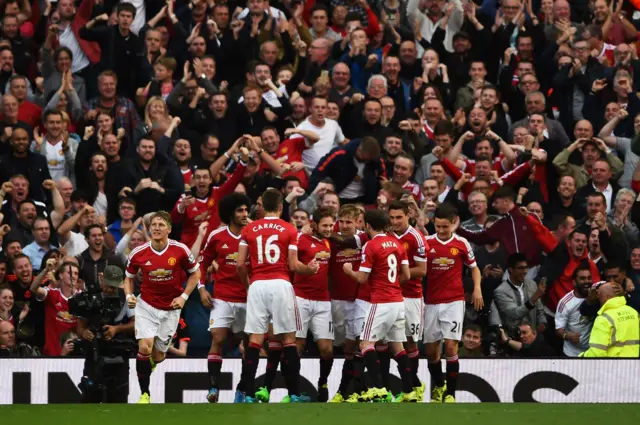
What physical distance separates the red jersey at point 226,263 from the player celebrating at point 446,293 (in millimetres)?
2119

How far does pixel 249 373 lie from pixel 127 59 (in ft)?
25.1

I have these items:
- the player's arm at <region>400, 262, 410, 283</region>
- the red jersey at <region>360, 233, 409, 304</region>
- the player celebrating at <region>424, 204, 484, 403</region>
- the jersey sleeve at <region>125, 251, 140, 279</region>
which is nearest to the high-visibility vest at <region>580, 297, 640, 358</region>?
the player celebrating at <region>424, 204, 484, 403</region>

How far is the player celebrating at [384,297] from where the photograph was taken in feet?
50.1

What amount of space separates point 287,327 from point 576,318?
15.0 feet

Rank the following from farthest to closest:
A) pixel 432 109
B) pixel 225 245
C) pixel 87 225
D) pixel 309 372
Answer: pixel 432 109, pixel 87 225, pixel 309 372, pixel 225 245

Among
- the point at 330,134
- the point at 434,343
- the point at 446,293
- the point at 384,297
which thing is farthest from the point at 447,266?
the point at 330,134

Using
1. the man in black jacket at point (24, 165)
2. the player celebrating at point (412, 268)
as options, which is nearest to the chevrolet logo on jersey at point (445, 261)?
the player celebrating at point (412, 268)

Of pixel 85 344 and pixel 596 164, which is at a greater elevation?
pixel 596 164

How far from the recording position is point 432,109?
2048 centimetres

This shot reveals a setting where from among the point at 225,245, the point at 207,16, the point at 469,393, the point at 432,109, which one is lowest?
the point at 469,393

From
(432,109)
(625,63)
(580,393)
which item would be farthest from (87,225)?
(625,63)

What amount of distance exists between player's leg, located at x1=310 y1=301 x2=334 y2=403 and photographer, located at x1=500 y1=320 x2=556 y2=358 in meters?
2.66

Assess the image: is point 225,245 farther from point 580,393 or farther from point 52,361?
point 580,393

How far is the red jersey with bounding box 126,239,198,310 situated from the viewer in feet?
51.1
